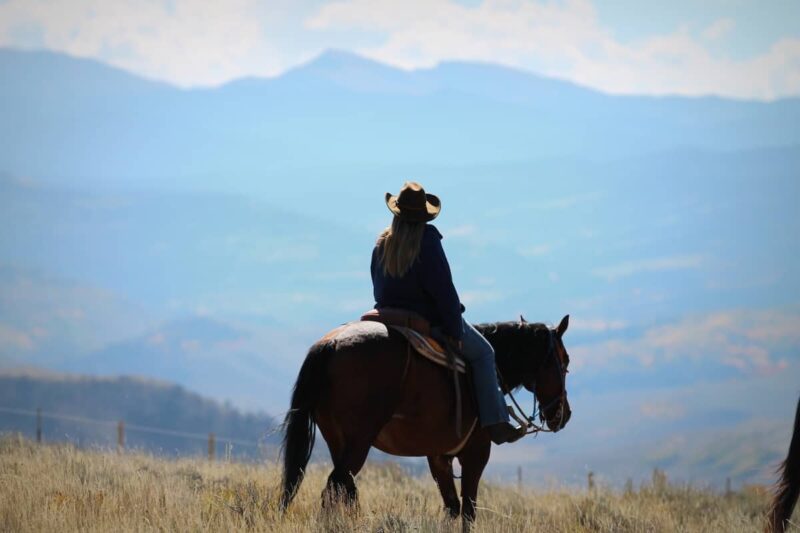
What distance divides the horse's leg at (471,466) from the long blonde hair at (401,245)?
1.49 meters

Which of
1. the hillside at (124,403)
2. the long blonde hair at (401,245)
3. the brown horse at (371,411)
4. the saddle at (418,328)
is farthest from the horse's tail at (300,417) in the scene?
the hillside at (124,403)

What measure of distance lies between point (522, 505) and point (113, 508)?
557 cm

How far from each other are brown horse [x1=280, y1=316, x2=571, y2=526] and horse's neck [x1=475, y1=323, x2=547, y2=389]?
0.76m

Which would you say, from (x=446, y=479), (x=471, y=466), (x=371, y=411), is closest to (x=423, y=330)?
(x=371, y=411)

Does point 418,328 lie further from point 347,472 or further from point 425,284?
point 347,472

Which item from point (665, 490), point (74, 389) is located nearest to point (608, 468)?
point (74, 389)

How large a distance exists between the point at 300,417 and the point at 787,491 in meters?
4.50

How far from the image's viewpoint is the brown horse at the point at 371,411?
8.88 metres

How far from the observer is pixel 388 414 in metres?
8.98

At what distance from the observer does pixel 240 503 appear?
9242 millimetres

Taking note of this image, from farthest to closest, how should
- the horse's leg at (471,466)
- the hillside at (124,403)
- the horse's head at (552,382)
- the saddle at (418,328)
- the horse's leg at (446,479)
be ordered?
the hillside at (124,403) → the horse's head at (552,382) → the horse's leg at (446,479) → the horse's leg at (471,466) → the saddle at (418,328)

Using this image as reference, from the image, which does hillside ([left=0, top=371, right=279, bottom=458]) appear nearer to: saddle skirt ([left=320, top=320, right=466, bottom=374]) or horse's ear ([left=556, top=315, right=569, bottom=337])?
horse's ear ([left=556, top=315, right=569, bottom=337])

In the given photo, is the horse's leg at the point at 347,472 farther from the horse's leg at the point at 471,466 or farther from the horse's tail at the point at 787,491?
the horse's tail at the point at 787,491

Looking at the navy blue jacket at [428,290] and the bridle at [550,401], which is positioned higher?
the navy blue jacket at [428,290]
